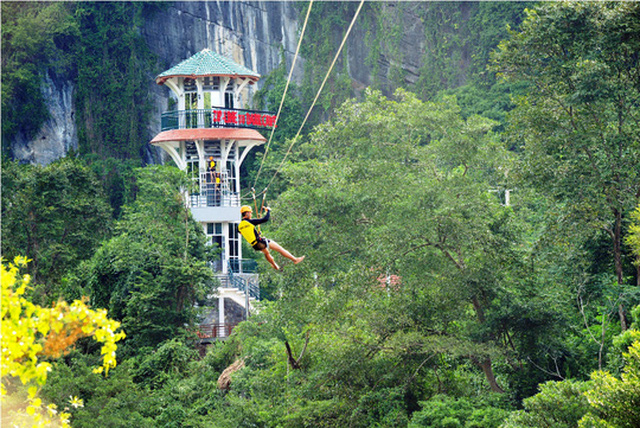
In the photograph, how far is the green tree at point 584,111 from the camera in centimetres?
1789

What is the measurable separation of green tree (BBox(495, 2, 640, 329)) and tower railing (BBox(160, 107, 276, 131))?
56.3 ft

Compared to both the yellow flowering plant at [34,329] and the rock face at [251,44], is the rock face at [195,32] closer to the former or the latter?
the rock face at [251,44]

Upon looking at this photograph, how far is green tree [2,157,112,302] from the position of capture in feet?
103

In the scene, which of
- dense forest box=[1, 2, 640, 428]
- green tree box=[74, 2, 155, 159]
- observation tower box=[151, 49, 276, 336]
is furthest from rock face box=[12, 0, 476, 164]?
dense forest box=[1, 2, 640, 428]

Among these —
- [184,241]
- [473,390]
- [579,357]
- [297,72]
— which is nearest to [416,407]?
[473,390]

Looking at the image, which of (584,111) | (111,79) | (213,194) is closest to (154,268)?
(213,194)

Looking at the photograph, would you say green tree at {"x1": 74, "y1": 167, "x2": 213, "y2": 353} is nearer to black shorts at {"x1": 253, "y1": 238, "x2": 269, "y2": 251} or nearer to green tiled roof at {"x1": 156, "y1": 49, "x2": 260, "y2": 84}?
green tiled roof at {"x1": 156, "y1": 49, "x2": 260, "y2": 84}

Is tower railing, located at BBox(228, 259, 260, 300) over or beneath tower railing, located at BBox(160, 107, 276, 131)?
beneath

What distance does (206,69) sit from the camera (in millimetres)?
35000

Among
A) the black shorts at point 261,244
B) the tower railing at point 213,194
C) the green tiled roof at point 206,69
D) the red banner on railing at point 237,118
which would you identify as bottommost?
the black shorts at point 261,244

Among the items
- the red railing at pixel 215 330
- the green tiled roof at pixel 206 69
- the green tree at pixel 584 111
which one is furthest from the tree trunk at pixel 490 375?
the green tiled roof at pixel 206 69

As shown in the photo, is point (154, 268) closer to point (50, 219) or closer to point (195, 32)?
point (50, 219)

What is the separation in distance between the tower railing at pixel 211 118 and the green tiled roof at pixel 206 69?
155cm

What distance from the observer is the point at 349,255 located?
22359 mm
